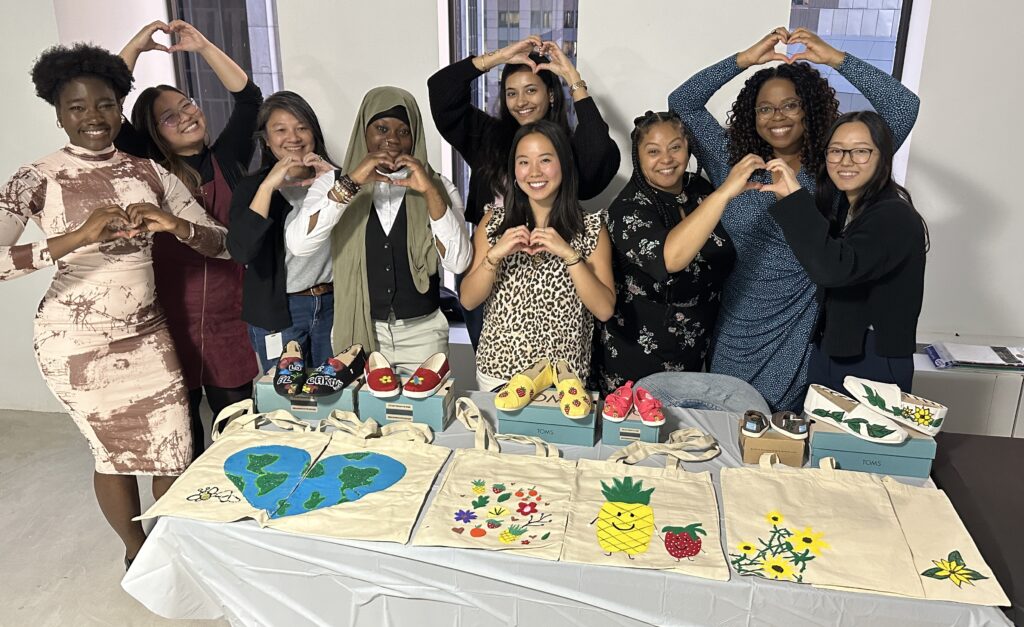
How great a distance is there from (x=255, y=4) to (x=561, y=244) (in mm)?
2626

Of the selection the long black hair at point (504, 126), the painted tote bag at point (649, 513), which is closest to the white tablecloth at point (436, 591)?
the painted tote bag at point (649, 513)

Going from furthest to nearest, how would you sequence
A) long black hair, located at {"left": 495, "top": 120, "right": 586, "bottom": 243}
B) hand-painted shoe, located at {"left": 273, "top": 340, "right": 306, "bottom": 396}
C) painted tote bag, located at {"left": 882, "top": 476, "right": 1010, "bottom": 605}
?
long black hair, located at {"left": 495, "top": 120, "right": 586, "bottom": 243} < hand-painted shoe, located at {"left": 273, "top": 340, "right": 306, "bottom": 396} < painted tote bag, located at {"left": 882, "top": 476, "right": 1010, "bottom": 605}

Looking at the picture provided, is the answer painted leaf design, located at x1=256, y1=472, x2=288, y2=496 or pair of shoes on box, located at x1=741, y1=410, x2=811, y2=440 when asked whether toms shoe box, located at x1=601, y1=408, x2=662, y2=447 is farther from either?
Result: painted leaf design, located at x1=256, y1=472, x2=288, y2=496

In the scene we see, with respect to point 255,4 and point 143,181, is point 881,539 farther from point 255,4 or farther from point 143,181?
point 255,4

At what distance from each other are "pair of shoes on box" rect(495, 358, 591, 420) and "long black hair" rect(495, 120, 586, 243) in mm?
473

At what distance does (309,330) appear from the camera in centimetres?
250

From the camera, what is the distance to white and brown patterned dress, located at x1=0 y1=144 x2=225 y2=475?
213cm

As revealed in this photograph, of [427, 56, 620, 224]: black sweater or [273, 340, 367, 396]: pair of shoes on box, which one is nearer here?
[273, 340, 367, 396]: pair of shoes on box

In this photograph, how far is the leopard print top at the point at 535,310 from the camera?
220 cm

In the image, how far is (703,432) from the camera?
179 cm

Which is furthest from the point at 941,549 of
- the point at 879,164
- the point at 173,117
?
the point at 173,117

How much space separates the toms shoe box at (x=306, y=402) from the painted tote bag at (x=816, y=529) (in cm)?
95

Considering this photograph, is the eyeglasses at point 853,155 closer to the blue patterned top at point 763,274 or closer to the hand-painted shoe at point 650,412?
the blue patterned top at point 763,274

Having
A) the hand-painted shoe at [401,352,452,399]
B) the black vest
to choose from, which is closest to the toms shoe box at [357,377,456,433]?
the hand-painted shoe at [401,352,452,399]
